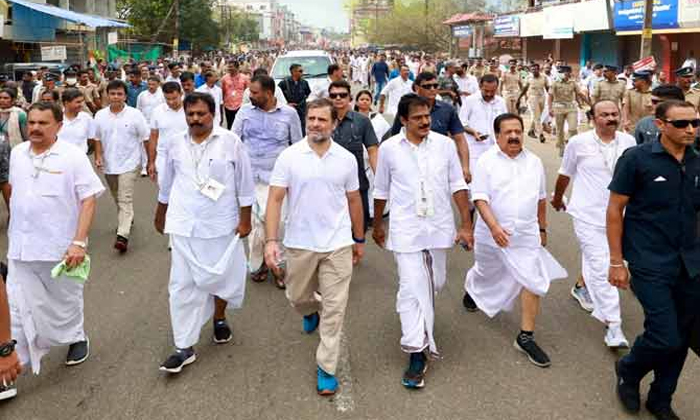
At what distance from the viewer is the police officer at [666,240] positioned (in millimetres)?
3662

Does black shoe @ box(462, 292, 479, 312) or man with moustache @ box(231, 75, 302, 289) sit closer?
black shoe @ box(462, 292, 479, 312)

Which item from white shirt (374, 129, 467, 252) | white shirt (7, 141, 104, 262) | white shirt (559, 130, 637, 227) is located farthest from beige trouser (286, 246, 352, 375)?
white shirt (559, 130, 637, 227)

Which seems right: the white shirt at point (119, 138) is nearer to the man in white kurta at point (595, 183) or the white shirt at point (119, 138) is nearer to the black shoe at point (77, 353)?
the black shoe at point (77, 353)

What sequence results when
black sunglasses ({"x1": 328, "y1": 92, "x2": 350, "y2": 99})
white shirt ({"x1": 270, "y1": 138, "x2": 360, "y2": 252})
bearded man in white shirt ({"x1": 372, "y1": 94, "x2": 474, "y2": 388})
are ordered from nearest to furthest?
white shirt ({"x1": 270, "y1": 138, "x2": 360, "y2": 252}), bearded man in white shirt ({"x1": 372, "y1": 94, "x2": 474, "y2": 388}), black sunglasses ({"x1": 328, "y1": 92, "x2": 350, "y2": 99})

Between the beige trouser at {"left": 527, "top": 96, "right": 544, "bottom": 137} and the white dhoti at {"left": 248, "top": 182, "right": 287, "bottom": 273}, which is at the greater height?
the beige trouser at {"left": 527, "top": 96, "right": 544, "bottom": 137}

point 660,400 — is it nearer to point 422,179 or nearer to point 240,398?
point 422,179

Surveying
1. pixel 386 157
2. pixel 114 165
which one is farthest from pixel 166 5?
pixel 386 157

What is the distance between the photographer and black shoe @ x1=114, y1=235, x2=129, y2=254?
296 inches

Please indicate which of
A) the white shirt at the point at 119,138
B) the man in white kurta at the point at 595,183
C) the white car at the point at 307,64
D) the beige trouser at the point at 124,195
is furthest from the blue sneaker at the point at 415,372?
the white car at the point at 307,64

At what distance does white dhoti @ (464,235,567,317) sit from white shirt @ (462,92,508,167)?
304cm

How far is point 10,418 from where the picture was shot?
396 cm

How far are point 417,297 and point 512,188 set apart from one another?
3.34ft

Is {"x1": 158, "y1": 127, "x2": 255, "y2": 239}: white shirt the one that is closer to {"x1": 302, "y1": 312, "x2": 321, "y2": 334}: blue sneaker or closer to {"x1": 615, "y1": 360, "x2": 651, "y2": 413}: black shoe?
{"x1": 302, "y1": 312, "x2": 321, "y2": 334}: blue sneaker

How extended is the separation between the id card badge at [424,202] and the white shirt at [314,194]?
0.50 m
